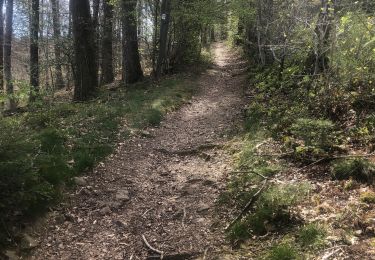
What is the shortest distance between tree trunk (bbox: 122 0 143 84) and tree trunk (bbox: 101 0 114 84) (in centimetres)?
178

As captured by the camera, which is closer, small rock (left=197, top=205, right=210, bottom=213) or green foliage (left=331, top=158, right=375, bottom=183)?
green foliage (left=331, top=158, right=375, bottom=183)

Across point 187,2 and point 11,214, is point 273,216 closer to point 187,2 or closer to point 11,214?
point 11,214

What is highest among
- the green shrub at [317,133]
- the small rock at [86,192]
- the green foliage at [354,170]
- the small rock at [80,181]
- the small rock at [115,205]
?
the green shrub at [317,133]

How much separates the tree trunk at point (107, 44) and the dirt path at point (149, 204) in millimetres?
8279

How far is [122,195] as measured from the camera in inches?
258

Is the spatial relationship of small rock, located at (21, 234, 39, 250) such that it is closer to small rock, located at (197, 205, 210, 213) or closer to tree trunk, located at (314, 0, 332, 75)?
small rock, located at (197, 205, 210, 213)

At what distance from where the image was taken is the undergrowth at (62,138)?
492 cm

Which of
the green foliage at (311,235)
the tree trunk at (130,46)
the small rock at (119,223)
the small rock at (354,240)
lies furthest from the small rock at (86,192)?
the tree trunk at (130,46)

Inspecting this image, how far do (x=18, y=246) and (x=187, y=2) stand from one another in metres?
13.3

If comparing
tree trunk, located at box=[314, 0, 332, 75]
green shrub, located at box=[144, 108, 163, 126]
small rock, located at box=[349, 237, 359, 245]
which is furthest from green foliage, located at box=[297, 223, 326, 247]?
green shrub, located at box=[144, 108, 163, 126]

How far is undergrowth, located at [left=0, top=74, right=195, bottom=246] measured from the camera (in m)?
4.92

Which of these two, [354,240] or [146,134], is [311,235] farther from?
[146,134]

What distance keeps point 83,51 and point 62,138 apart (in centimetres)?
587

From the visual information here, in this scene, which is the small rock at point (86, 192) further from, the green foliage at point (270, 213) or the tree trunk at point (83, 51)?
the tree trunk at point (83, 51)
